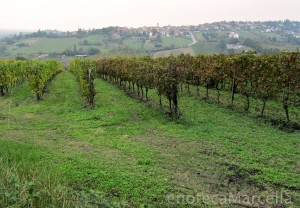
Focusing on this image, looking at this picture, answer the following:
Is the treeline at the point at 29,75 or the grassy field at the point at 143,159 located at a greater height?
the treeline at the point at 29,75

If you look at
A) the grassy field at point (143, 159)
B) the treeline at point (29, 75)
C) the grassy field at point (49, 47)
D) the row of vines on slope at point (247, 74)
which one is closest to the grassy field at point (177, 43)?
the grassy field at point (49, 47)

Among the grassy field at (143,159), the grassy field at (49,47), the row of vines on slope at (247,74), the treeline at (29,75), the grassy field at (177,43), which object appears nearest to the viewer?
the grassy field at (143,159)

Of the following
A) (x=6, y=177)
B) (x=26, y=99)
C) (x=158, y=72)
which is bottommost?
(x=26, y=99)

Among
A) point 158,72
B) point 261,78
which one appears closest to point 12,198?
point 158,72

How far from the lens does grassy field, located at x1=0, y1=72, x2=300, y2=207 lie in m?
7.82

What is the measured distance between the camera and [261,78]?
19.0 m

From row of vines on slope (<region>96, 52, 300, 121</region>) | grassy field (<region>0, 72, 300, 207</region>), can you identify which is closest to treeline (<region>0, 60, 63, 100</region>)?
grassy field (<region>0, 72, 300, 207</region>)

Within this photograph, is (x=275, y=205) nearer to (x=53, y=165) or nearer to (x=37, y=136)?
(x=53, y=165)

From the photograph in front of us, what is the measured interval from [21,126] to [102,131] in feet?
16.4

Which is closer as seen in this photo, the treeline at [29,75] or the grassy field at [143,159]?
the grassy field at [143,159]

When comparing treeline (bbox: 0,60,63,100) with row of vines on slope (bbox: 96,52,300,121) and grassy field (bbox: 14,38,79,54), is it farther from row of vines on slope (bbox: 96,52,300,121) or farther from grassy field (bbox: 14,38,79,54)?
grassy field (bbox: 14,38,79,54)

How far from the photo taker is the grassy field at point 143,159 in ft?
25.7

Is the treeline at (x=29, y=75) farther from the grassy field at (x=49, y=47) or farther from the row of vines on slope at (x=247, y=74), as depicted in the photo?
the grassy field at (x=49, y=47)

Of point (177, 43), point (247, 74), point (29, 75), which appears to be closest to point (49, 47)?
point (177, 43)
